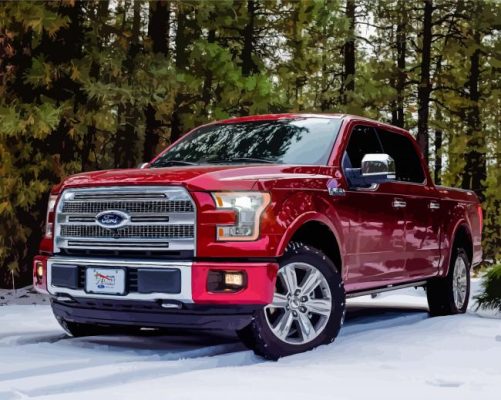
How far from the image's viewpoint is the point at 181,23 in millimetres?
15758

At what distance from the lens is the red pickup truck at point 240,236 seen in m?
6.12

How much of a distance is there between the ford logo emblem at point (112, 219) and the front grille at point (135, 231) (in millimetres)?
49

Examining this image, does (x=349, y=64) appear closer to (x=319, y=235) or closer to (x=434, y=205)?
(x=434, y=205)

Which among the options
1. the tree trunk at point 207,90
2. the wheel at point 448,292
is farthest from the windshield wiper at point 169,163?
the tree trunk at point 207,90

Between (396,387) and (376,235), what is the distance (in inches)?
103

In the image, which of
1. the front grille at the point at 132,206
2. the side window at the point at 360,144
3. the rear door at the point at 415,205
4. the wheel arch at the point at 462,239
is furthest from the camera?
the wheel arch at the point at 462,239

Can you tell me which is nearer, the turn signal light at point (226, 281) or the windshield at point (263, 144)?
the turn signal light at point (226, 281)

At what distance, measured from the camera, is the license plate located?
629cm

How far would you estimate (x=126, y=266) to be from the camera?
6293 mm

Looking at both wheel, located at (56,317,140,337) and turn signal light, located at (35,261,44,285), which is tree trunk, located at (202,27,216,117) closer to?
wheel, located at (56,317,140,337)

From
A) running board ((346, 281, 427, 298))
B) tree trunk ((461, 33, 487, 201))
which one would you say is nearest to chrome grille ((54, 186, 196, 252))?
running board ((346, 281, 427, 298))

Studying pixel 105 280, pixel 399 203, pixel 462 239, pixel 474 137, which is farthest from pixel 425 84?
pixel 105 280

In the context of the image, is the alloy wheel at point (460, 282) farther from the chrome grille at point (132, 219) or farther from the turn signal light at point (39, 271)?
the turn signal light at point (39, 271)

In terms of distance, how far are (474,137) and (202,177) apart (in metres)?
22.2
